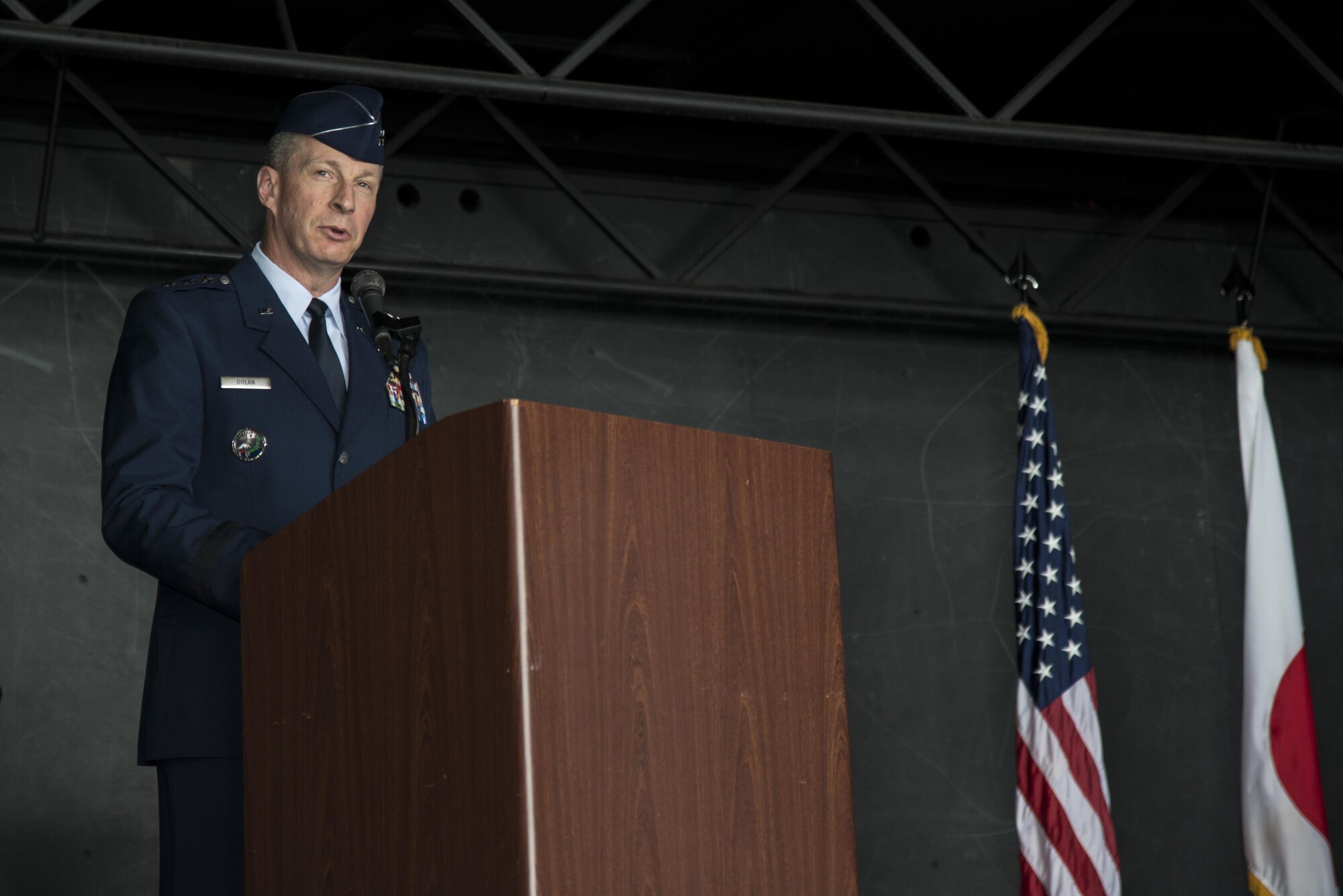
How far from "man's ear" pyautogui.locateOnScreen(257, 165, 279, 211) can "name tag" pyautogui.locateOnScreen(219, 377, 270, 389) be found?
0.29 metres

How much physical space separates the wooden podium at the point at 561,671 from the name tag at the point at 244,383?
0.35m

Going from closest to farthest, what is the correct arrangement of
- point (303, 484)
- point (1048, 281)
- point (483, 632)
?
point (483, 632) < point (303, 484) < point (1048, 281)

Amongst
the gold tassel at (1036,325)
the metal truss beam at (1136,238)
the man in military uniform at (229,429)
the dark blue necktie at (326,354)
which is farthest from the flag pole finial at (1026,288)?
the dark blue necktie at (326,354)

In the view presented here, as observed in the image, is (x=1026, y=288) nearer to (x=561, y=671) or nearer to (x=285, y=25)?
(x=285, y=25)

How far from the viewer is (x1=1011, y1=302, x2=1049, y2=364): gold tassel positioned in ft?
14.7

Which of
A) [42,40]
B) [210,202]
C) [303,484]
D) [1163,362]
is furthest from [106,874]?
[1163,362]

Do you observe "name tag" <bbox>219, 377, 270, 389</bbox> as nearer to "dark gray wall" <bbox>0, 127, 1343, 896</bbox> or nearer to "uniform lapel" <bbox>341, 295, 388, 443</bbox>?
"uniform lapel" <bbox>341, 295, 388, 443</bbox>

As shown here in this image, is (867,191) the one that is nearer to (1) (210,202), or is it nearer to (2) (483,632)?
(1) (210,202)

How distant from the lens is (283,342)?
1761 mm

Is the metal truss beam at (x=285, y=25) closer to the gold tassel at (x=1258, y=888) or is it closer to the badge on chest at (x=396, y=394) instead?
the badge on chest at (x=396, y=394)

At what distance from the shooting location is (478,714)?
120cm

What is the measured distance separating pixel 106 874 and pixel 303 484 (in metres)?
2.65

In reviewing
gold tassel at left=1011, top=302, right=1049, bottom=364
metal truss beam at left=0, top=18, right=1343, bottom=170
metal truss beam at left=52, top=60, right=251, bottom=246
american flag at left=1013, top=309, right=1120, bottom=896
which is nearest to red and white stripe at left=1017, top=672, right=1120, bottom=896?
american flag at left=1013, top=309, right=1120, bottom=896

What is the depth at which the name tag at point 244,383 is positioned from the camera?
1.72 meters
